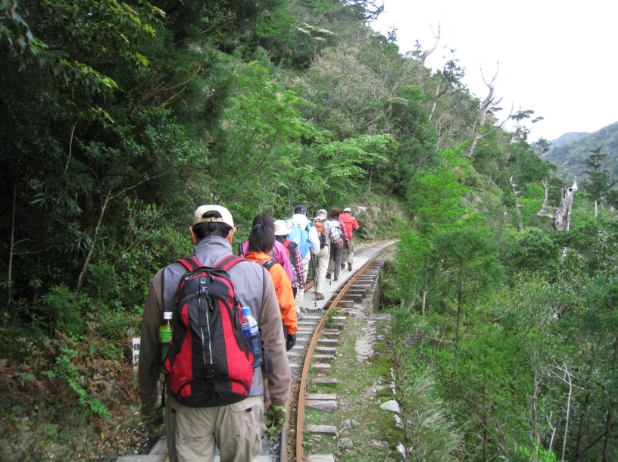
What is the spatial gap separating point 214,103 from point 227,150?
86.3 inches

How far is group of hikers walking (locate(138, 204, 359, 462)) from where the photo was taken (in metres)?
2.14

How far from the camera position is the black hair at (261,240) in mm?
4211

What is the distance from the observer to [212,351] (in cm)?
213

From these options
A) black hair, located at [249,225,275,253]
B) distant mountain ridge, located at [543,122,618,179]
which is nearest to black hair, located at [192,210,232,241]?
black hair, located at [249,225,275,253]

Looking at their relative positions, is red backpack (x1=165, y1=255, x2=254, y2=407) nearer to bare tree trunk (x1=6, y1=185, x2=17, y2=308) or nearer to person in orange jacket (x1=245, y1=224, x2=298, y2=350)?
person in orange jacket (x1=245, y1=224, x2=298, y2=350)

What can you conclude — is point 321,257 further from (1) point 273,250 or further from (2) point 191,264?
(2) point 191,264

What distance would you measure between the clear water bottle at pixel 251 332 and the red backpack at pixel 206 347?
0.11m

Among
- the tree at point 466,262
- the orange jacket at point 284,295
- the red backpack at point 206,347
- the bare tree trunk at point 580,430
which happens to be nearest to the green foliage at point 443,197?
the tree at point 466,262

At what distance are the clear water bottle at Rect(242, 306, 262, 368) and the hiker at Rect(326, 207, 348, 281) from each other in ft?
29.5

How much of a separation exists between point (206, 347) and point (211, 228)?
732 mm

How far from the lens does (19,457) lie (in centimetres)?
412

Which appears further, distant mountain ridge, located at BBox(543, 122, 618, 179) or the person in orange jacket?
distant mountain ridge, located at BBox(543, 122, 618, 179)

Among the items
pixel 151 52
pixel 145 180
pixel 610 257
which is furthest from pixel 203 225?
pixel 610 257

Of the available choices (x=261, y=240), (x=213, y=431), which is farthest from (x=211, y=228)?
(x=261, y=240)
